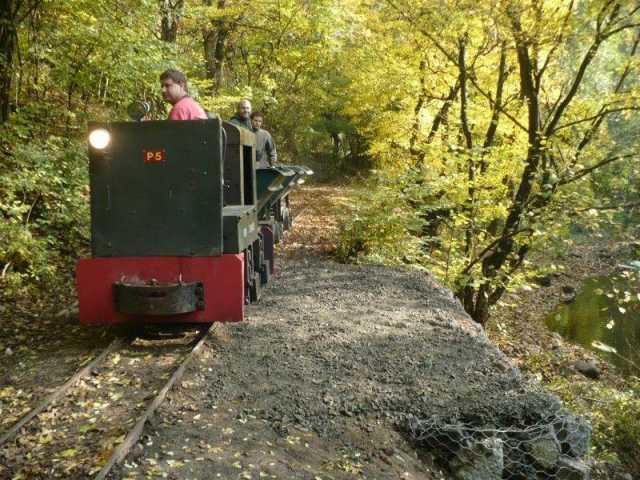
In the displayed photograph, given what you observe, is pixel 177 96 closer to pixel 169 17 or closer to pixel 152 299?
pixel 152 299

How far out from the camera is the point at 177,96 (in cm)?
524

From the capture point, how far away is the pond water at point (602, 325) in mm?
13391

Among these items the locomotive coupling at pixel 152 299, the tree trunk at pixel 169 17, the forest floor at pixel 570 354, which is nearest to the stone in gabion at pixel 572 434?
the forest floor at pixel 570 354

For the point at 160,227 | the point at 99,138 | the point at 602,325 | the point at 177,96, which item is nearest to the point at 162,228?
the point at 160,227

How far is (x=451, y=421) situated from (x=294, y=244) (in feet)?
27.5

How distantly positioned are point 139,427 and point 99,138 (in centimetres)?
260

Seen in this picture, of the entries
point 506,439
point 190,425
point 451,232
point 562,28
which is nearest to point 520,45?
point 562,28

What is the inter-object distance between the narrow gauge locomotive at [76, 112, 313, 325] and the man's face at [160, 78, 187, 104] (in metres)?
0.41

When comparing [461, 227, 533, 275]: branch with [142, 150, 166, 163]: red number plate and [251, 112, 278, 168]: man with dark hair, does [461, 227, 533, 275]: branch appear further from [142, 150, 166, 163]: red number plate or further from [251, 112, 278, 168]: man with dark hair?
[142, 150, 166, 163]: red number plate

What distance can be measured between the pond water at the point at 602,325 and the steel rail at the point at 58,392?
1130cm

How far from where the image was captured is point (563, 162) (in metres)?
10.5

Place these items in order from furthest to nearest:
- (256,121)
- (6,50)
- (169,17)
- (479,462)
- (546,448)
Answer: (169,17) → (256,121) → (6,50) → (546,448) → (479,462)

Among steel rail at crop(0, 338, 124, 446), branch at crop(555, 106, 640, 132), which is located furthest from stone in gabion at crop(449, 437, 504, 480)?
branch at crop(555, 106, 640, 132)

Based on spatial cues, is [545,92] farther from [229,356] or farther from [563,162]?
[229,356]
